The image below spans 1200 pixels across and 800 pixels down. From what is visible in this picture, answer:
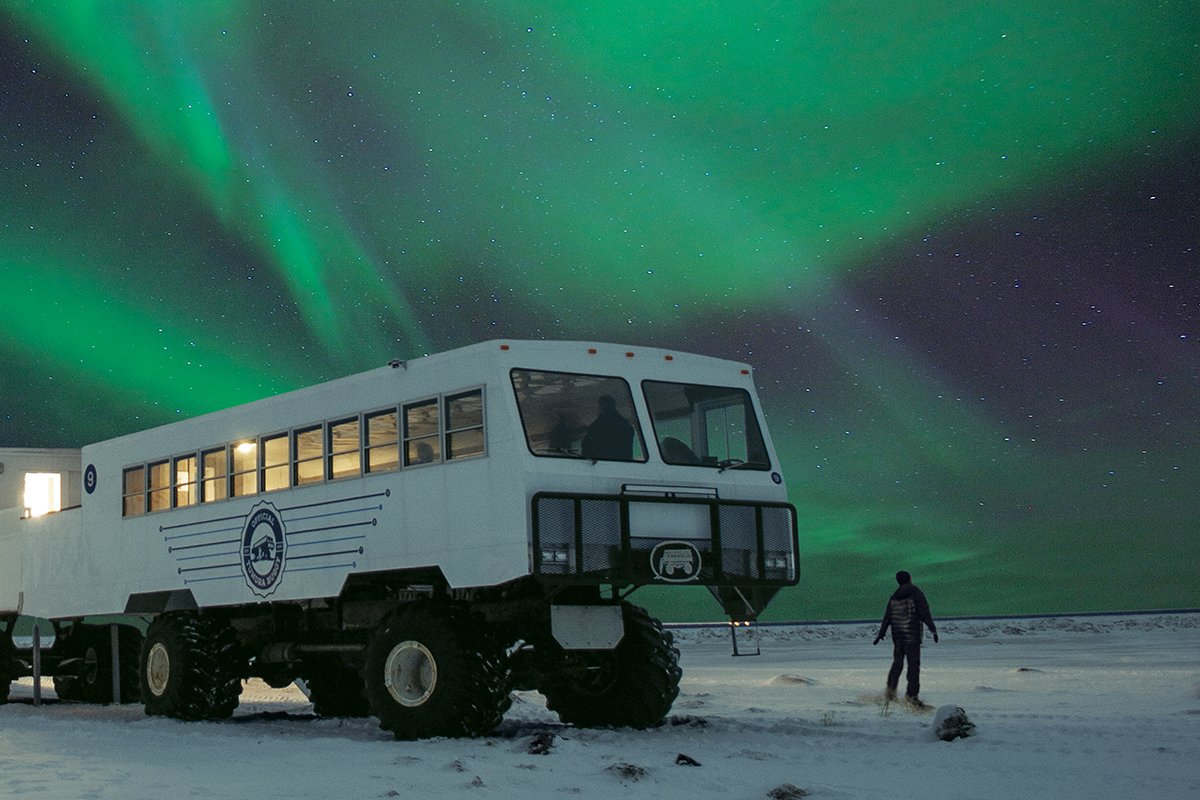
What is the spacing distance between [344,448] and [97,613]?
6855mm

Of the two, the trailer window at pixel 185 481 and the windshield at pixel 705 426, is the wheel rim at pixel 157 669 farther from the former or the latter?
the windshield at pixel 705 426

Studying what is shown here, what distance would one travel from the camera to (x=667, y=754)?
41.9 feet

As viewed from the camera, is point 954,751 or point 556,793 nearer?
point 556,793

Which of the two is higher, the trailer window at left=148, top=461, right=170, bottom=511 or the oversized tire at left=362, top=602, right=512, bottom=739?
the trailer window at left=148, top=461, right=170, bottom=511

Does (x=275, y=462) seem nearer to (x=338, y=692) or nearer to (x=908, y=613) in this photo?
(x=338, y=692)

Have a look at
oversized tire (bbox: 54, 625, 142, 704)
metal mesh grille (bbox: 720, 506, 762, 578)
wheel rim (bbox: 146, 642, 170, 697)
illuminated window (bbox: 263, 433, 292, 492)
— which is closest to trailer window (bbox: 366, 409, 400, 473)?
illuminated window (bbox: 263, 433, 292, 492)

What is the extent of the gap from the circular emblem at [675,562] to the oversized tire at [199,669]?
6648 millimetres

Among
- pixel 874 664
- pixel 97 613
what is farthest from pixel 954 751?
pixel 874 664

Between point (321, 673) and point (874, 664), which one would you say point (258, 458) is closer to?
point (321, 673)

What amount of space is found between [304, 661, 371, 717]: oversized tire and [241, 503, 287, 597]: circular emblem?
235 cm

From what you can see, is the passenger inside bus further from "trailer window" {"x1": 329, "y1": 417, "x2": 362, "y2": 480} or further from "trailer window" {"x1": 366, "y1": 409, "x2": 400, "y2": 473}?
"trailer window" {"x1": 329, "y1": 417, "x2": 362, "y2": 480}

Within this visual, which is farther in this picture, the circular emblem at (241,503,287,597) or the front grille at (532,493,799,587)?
the circular emblem at (241,503,287,597)

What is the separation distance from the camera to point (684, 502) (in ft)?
47.6

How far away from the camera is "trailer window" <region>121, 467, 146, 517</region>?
19.5 meters
